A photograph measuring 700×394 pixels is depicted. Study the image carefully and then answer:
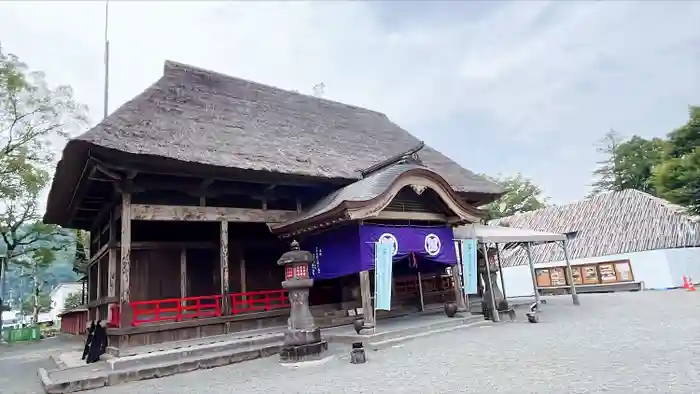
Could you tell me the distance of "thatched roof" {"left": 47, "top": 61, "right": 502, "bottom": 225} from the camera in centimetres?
794

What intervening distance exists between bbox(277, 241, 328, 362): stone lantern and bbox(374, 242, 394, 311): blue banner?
146 cm

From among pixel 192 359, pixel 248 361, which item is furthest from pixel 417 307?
pixel 192 359

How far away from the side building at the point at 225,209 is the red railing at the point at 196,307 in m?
0.04

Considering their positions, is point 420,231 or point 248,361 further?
point 420,231

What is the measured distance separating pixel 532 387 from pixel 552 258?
20947 mm

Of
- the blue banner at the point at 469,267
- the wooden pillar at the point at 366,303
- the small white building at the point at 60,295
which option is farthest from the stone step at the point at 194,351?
the small white building at the point at 60,295

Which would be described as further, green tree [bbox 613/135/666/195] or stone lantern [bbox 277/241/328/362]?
green tree [bbox 613/135/666/195]

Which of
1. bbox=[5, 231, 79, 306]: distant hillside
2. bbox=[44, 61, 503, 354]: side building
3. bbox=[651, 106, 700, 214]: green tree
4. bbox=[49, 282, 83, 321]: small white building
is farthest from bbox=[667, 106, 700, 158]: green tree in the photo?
bbox=[49, 282, 83, 321]: small white building

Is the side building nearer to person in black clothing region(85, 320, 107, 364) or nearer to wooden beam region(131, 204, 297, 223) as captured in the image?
wooden beam region(131, 204, 297, 223)

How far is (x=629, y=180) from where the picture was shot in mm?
30719

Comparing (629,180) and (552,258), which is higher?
(629,180)

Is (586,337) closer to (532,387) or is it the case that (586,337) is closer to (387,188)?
(532,387)

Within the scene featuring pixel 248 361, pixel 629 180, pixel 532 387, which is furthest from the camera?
pixel 629 180

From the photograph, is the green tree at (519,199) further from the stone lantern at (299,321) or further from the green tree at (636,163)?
the stone lantern at (299,321)
